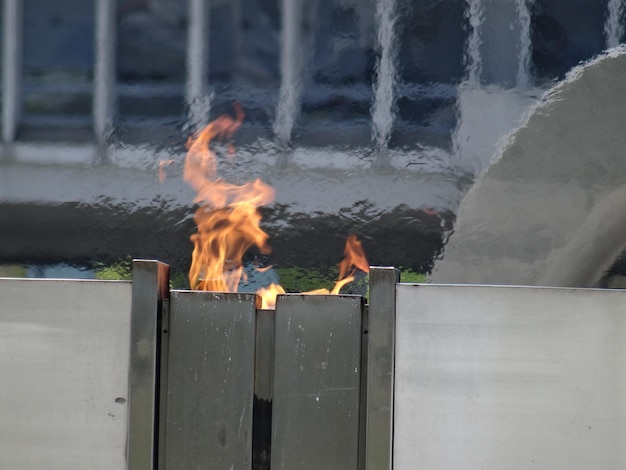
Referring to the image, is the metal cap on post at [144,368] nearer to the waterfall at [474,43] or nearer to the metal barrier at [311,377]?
the metal barrier at [311,377]

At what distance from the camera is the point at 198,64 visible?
4441mm

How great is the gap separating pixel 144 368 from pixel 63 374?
315 millimetres

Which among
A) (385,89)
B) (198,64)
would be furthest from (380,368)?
(198,64)

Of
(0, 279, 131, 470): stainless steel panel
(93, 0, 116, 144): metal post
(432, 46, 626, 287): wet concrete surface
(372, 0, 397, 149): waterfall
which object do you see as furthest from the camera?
(93, 0, 116, 144): metal post

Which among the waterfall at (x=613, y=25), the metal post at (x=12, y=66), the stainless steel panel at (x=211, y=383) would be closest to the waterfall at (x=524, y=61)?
the waterfall at (x=613, y=25)

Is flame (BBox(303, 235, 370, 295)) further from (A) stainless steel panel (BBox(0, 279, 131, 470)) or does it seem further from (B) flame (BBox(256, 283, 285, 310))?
(A) stainless steel panel (BBox(0, 279, 131, 470))

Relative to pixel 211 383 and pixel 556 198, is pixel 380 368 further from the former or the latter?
pixel 556 198

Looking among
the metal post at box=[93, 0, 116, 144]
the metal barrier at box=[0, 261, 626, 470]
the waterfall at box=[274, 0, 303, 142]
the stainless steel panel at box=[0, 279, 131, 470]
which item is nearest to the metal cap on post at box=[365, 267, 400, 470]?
the metal barrier at box=[0, 261, 626, 470]

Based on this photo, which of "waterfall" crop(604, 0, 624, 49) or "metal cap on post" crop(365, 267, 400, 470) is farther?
"waterfall" crop(604, 0, 624, 49)

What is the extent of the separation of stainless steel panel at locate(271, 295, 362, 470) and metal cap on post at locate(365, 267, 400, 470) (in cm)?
6

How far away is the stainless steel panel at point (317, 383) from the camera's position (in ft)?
10.7

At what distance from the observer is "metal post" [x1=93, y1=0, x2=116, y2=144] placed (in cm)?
445

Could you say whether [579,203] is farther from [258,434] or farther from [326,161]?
[258,434]

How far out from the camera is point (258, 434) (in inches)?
131
